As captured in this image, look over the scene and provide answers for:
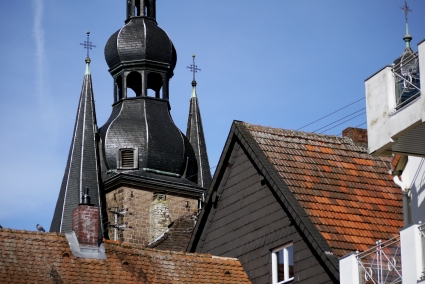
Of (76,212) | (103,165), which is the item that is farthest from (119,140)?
(76,212)

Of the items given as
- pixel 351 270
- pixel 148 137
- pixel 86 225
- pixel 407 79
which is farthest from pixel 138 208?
pixel 407 79

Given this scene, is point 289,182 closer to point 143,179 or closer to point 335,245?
point 335,245

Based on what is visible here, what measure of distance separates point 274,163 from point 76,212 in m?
4.50

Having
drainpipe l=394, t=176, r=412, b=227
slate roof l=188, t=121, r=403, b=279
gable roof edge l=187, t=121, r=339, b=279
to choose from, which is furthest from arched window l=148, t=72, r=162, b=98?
drainpipe l=394, t=176, r=412, b=227

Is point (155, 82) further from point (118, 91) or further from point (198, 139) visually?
point (198, 139)

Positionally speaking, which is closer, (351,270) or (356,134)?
(351,270)

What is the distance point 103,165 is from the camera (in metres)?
65.7

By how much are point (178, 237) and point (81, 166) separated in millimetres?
13686

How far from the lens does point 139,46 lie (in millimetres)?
65688

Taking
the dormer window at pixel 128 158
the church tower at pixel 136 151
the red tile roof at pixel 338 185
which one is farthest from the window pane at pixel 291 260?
the dormer window at pixel 128 158

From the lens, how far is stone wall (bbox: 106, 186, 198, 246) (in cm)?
6366

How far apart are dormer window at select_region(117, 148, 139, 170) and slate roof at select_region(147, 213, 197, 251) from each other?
289 inches

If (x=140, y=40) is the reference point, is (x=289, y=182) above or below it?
below

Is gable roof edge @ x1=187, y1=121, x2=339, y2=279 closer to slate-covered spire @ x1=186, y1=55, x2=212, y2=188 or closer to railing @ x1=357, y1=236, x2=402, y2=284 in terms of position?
railing @ x1=357, y1=236, x2=402, y2=284
